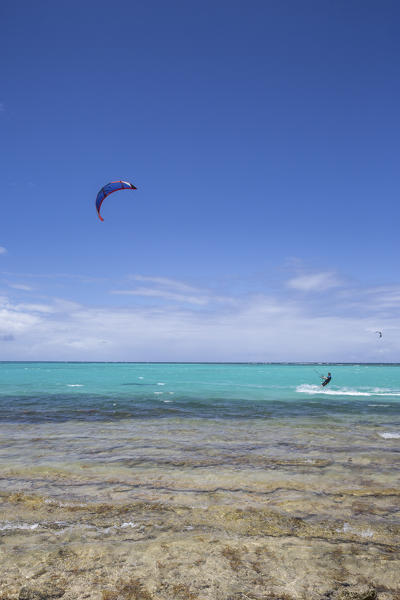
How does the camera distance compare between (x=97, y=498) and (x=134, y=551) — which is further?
(x=97, y=498)

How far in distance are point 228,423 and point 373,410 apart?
13.3 meters

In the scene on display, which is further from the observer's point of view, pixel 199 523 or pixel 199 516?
pixel 199 516

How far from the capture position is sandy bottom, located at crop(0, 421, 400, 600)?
4305 mm

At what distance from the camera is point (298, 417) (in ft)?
69.6

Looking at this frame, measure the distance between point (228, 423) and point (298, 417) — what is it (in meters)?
5.25

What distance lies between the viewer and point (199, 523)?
20.3 feet

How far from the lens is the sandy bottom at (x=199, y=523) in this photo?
4305 millimetres

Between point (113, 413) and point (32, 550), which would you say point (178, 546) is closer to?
point (32, 550)

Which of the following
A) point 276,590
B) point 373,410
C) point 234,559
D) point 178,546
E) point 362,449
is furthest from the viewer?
point 373,410

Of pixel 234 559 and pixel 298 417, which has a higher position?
pixel 234 559

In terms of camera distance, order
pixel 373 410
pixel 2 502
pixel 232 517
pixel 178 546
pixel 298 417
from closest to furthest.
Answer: pixel 178 546 → pixel 232 517 → pixel 2 502 → pixel 298 417 → pixel 373 410

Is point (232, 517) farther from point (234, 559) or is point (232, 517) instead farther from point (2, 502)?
point (2, 502)

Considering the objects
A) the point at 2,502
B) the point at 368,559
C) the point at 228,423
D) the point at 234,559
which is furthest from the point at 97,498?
the point at 228,423

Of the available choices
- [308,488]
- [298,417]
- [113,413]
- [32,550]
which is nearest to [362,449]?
[308,488]
